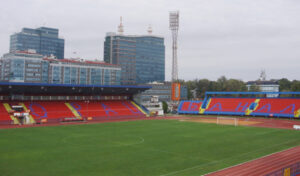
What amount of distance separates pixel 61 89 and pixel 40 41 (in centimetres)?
12713

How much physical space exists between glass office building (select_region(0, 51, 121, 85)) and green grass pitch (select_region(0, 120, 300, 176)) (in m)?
95.1

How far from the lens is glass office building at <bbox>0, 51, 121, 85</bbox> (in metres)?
121

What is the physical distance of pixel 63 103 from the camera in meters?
62.2

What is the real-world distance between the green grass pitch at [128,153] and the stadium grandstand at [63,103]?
57.0ft

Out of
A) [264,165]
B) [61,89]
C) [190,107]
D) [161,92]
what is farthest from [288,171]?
[161,92]

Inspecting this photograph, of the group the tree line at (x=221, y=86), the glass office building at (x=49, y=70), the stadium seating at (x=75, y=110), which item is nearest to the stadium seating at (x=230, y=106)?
the stadium seating at (x=75, y=110)

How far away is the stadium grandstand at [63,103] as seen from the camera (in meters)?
51.7

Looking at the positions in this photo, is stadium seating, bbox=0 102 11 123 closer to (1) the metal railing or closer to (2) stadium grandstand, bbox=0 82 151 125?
(2) stadium grandstand, bbox=0 82 151 125

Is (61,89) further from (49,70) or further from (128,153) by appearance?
(49,70)

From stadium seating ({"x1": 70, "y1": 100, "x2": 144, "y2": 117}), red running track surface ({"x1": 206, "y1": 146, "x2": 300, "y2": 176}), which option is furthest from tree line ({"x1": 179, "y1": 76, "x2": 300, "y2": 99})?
red running track surface ({"x1": 206, "y1": 146, "x2": 300, "y2": 176})

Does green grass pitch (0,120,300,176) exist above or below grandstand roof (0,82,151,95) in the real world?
below

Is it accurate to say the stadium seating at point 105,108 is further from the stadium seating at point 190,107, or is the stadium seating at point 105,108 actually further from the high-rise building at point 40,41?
the high-rise building at point 40,41

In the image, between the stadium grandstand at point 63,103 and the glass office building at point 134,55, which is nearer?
the stadium grandstand at point 63,103

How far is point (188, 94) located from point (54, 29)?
99787mm
